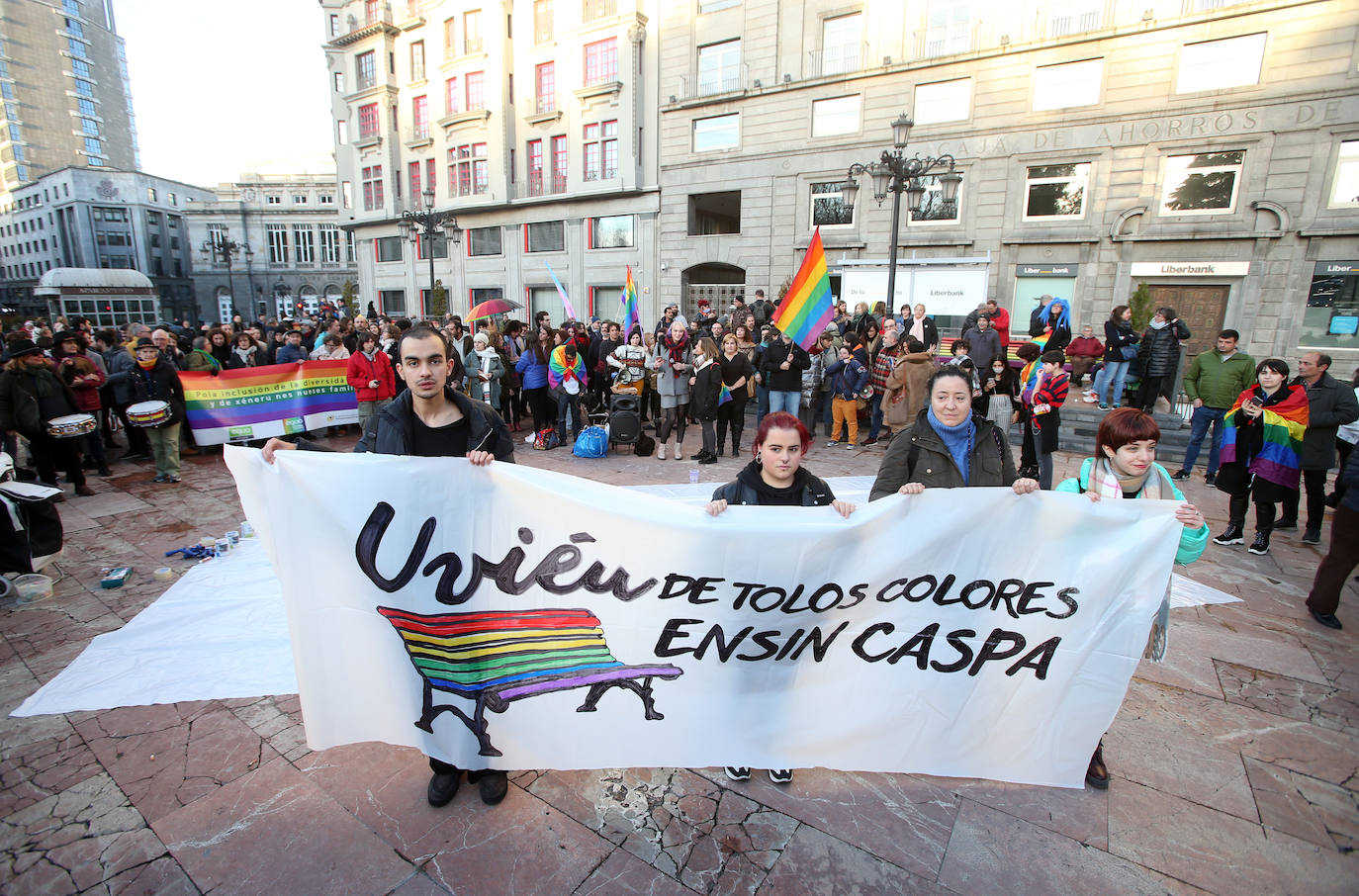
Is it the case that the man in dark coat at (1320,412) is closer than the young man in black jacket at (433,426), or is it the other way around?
the young man in black jacket at (433,426)

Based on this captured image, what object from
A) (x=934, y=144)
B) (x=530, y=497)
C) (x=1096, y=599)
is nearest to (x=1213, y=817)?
(x=1096, y=599)

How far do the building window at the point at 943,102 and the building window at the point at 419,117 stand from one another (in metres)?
26.1

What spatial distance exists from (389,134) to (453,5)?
773 centimetres

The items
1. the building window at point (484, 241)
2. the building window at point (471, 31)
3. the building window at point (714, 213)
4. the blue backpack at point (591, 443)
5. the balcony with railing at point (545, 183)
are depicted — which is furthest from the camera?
the building window at point (484, 241)

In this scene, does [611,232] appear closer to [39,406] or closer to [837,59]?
[837,59]

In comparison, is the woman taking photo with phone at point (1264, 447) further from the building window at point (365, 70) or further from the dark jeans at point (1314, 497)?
the building window at point (365, 70)

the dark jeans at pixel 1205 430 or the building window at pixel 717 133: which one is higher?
the building window at pixel 717 133

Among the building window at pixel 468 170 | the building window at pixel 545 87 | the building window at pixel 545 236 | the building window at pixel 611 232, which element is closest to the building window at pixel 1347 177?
the building window at pixel 611 232

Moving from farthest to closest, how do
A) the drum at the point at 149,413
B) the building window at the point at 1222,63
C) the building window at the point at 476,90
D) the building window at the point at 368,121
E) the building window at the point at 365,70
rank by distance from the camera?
the building window at the point at 368,121 < the building window at the point at 365,70 < the building window at the point at 476,90 < the building window at the point at 1222,63 < the drum at the point at 149,413

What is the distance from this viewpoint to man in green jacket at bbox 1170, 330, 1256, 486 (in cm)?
755

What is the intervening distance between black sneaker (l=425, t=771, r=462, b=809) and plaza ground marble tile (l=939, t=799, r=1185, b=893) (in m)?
2.05

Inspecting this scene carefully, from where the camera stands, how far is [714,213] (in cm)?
2902

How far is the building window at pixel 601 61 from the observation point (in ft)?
88.9

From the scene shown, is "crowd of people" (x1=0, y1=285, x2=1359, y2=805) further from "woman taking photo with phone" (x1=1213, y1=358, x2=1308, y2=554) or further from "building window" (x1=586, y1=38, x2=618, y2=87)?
"building window" (x1=586, y1=38, x2=618, y2=87)
